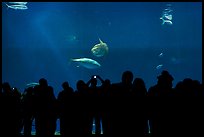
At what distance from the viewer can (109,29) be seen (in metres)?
39.1

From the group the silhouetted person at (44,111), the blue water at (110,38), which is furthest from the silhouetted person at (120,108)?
the blue water at (110,38)

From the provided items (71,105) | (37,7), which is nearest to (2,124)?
(71,105)

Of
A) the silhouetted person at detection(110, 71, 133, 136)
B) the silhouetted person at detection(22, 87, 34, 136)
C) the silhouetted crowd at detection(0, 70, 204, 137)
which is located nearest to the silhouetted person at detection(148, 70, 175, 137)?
the silhouetted crowd at detection(0, 70, 204, 137)

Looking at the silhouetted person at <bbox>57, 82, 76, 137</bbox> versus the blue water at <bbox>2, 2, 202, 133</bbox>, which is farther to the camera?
the blue water at <bbox>2, 2, 202, 133</bbox>

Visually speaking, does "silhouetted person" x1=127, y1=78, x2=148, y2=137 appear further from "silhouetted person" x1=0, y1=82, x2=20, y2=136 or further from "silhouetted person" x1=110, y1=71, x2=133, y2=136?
"silhouetted person" x1=0, y1=82, x2=20, y2=136

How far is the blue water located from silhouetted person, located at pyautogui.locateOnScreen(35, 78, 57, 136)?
86.6 ft

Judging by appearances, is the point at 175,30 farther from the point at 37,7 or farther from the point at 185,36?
the point at 37,7

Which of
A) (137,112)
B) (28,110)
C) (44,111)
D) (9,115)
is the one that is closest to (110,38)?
(28,110)

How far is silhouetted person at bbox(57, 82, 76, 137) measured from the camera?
4488mm

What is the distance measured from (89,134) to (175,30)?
40.7m

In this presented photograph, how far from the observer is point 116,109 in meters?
4.33

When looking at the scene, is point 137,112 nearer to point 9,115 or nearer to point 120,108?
point 120,108

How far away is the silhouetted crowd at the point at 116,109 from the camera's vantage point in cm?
417

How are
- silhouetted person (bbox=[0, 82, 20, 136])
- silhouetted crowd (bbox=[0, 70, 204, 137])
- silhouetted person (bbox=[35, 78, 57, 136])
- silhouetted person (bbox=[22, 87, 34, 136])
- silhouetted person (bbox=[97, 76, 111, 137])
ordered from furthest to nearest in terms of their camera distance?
silhouetted person (bbox=[22, 87, 34, 136]) → silhouetted person (bbox=[35, 78, 57, 136]) → silhouetted person (bbox=[0, 82, 20, 136]) → silhouetted person (bbox=[97, 76, 111, 137]) → silhouetted crowd (bbox=[0, 70, 204, 137])
